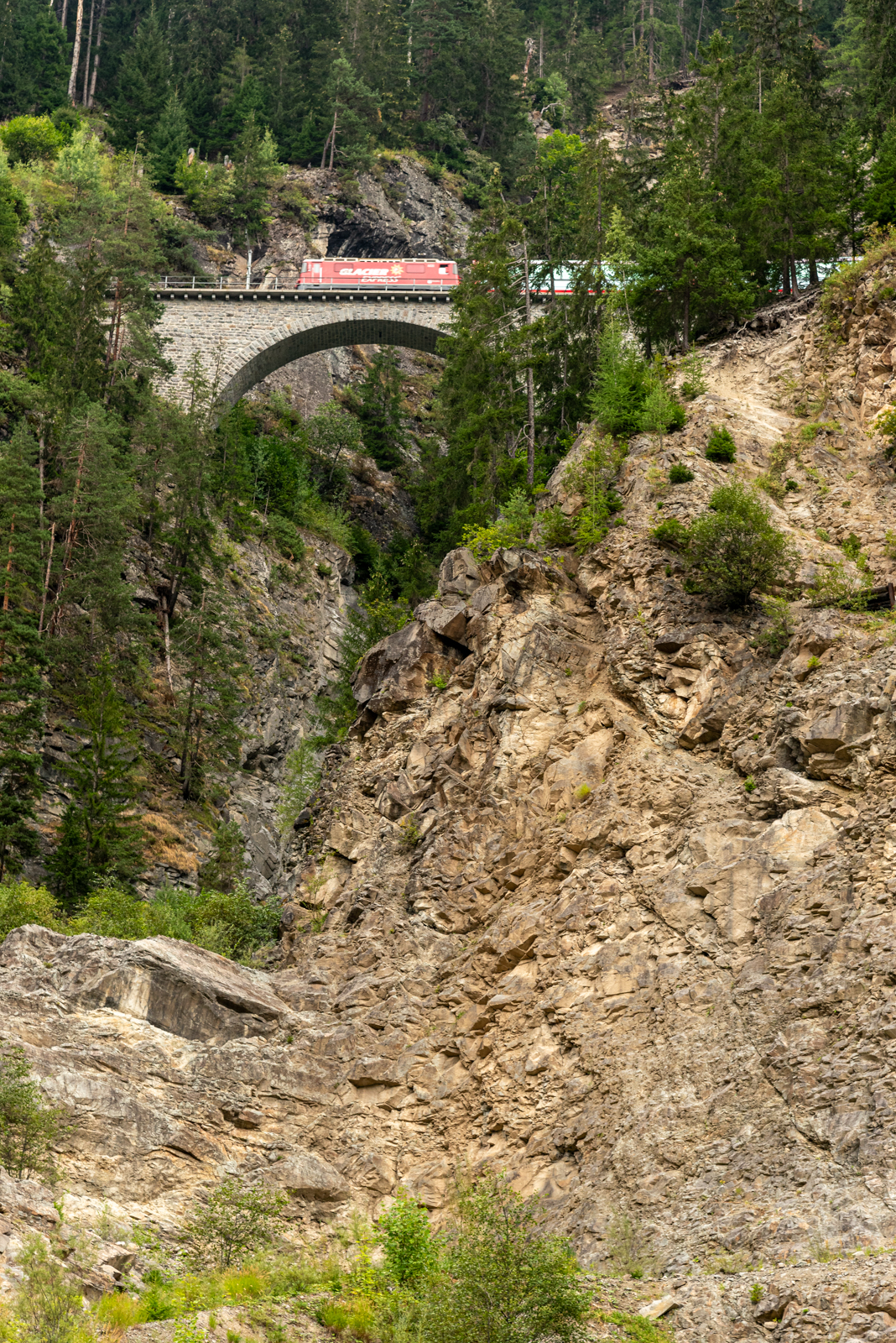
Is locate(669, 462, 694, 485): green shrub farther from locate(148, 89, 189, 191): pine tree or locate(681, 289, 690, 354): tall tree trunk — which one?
locate(148, 89, 189, 191): pine tree

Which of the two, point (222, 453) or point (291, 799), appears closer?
point (291, 799)

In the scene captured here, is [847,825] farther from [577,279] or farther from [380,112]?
[380,112]

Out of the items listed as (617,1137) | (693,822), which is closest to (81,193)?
(693,822)

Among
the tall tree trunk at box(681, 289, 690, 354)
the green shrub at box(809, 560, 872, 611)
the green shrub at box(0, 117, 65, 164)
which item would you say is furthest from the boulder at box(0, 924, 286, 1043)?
the green shrub at box(0, 117, 65, 164)

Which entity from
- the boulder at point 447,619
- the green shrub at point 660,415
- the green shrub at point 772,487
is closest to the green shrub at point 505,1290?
the boulder at point 447,619

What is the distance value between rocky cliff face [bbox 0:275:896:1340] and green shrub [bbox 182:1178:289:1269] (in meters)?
0.56

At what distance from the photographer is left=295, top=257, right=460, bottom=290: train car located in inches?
2318

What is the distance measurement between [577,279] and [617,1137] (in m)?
29.2

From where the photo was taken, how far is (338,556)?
2265 inches

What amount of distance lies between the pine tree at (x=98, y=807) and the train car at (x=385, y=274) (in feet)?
88.4

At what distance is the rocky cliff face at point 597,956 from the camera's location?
16594 millimetres

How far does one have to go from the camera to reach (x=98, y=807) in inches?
1396

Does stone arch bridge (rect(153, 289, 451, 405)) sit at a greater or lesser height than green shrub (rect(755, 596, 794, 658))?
greater

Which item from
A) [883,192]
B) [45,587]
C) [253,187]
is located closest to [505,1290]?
[883,192]
